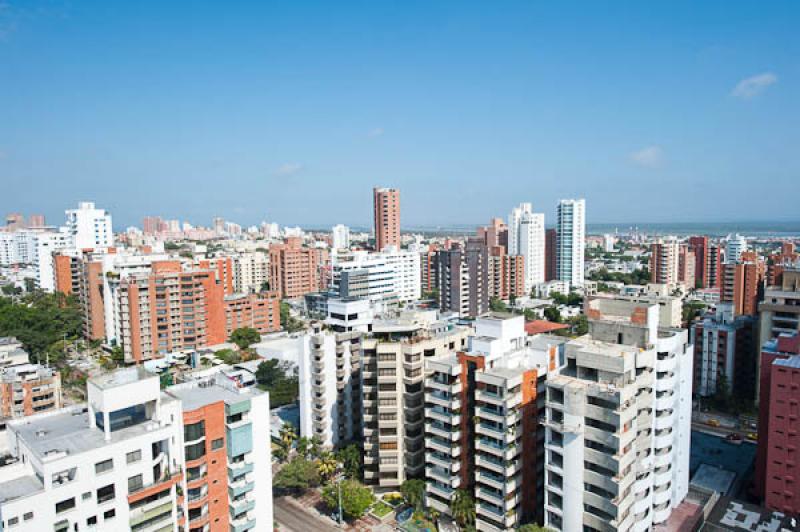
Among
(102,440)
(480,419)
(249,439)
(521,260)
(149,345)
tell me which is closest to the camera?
(102,440)

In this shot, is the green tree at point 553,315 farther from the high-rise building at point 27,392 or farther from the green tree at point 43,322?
the green tree at point 43,322

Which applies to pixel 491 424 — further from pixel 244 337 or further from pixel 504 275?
pixel 504 275

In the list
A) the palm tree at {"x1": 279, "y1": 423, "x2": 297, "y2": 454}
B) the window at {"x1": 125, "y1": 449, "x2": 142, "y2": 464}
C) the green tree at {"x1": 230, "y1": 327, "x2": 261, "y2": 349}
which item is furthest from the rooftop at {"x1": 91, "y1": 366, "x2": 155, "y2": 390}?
the green tree at {"x1": 230, "y1": 327, "x2": 261, "y2": 349}

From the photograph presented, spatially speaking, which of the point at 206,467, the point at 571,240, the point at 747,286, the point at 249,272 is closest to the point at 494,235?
the point at 571,240

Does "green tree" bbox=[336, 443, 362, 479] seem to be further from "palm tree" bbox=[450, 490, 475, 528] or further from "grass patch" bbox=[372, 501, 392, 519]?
"palm tree" bbox=[450, 490, 475, 528]

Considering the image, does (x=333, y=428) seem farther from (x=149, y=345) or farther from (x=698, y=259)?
(x=698, y=259)

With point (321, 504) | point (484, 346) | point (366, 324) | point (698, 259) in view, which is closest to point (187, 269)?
point (366, 324)
